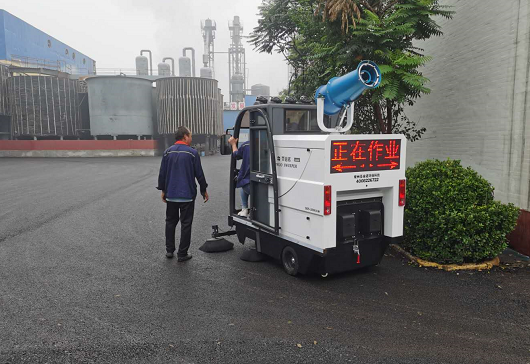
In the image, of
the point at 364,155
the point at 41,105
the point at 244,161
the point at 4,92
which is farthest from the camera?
the point at 41,105

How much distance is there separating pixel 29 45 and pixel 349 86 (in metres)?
46.8

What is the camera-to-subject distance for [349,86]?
479 centimetres

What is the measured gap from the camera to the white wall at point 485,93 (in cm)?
602

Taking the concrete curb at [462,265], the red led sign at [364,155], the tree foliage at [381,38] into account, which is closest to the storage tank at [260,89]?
the tree foliage at [381,38]

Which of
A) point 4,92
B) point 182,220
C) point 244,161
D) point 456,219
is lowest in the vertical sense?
point 182,220

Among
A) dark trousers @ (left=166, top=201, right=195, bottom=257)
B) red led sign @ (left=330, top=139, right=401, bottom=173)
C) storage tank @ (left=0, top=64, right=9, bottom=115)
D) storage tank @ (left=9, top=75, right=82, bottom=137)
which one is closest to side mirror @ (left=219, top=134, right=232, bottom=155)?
dark trousers @ (left=166, top=201, right=195, bottom=257)

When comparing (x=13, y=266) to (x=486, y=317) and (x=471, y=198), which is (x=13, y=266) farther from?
(x=471, y=198)

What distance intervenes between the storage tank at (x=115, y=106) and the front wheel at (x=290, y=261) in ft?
93.2

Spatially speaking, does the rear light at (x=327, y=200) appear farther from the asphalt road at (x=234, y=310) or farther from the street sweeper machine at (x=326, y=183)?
the asphalt road at (x=234, y=310)

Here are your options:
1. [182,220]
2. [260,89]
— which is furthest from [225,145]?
[260,89]

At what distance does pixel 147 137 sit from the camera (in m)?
33.2

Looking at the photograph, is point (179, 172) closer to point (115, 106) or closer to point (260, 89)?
point (115, 106)

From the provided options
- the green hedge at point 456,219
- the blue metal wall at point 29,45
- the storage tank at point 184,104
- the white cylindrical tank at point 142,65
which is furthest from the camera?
the white cylindrical tank at point 142,65

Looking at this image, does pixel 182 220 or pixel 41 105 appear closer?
pixel 182 220
